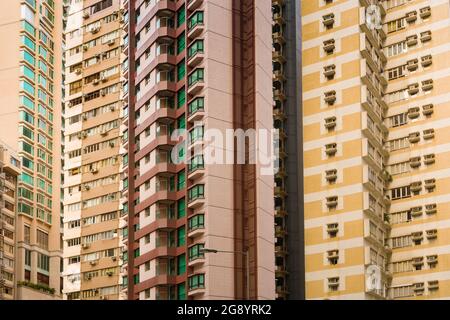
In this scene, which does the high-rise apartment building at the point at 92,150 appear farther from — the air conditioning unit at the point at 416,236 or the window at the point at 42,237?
the air conditioning unit at the point at 416,236

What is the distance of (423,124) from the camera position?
139 feet

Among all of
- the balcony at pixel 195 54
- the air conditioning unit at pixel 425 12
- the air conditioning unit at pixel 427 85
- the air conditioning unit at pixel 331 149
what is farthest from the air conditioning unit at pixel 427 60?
the balcony at pixel 195 54

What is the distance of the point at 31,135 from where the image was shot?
36.7 metres

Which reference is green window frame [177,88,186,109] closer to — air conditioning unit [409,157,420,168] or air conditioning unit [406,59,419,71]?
air conditioning unit [409,157,420,168]

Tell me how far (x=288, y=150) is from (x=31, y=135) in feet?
49.7

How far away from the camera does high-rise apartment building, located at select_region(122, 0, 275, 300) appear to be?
38562 mm

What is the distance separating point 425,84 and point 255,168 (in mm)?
8428

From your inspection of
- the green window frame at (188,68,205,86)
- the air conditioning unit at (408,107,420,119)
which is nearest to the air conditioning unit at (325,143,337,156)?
the air conditioning unit at (408,107,420,119)

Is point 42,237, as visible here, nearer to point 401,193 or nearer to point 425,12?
point 401,193

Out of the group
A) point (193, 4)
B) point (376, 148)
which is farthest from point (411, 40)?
point (193, 4)

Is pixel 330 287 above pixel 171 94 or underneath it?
underneath

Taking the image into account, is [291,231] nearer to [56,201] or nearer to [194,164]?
[194,164]
